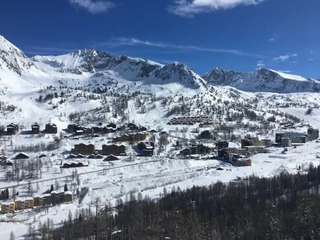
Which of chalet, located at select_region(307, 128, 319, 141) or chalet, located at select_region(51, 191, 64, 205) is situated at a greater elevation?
chalet, located at select_region(307, 128, 319, 141)

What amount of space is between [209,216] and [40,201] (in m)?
17.2

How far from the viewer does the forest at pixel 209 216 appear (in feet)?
103

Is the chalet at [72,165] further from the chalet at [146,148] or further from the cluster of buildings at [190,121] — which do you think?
the cluster of buildings at [190,121]

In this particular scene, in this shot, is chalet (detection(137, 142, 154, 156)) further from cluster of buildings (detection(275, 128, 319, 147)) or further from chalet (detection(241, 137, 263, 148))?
cluster of buildings (detection(275, 128, 319, 147))

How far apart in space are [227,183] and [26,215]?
21.9 m

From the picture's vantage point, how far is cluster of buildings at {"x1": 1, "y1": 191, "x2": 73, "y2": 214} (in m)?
40.8

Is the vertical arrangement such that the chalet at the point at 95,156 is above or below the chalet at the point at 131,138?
below

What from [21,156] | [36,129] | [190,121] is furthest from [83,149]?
[190,121]

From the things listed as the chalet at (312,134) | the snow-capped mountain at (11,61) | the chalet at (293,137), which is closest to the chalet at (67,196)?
the chalet at (293,137)

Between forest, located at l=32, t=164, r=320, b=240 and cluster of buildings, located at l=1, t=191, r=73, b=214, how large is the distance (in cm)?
359

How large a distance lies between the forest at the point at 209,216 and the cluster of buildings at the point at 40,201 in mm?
3587

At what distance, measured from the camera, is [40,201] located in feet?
139

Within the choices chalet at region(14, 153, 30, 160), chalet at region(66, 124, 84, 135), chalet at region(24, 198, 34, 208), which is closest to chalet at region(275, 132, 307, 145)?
chalet at region(66, 124, 84, 135)

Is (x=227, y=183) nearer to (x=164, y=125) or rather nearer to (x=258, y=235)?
(x=258, y=235)
